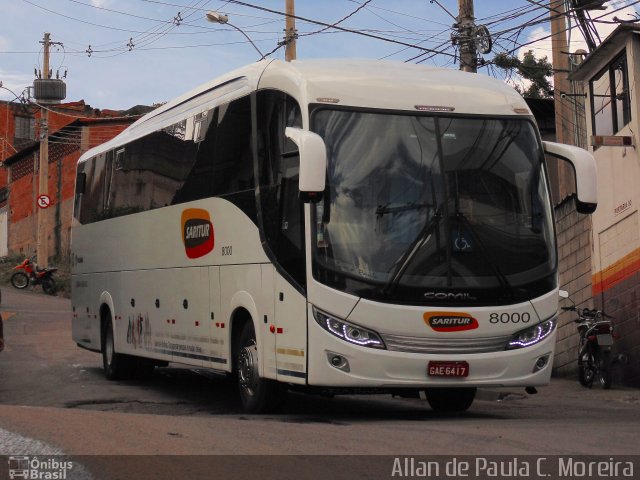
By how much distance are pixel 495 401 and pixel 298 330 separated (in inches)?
235

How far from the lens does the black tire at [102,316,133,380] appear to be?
17.4 m

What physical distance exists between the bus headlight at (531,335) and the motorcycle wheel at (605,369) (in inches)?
214

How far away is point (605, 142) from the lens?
16281mm

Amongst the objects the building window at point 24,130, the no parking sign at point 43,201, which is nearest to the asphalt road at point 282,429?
the no parking sign at point 43,201

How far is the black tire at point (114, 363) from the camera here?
1744 cm

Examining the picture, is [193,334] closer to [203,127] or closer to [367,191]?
[203,127]

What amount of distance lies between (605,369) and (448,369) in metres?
6.42

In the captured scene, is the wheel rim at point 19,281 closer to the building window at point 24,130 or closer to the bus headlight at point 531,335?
the building window at point 24,130

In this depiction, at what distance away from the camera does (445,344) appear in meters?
10.6

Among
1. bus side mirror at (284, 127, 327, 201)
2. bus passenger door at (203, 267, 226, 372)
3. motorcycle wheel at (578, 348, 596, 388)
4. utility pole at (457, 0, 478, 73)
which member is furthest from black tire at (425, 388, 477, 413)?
utility pole at (457, 0, 478, 73)

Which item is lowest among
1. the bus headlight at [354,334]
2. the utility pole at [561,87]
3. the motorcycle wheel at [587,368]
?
the motorcycle wheel at [587,368]

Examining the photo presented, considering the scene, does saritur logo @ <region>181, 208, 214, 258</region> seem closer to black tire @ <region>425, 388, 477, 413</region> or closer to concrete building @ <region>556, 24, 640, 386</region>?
Answer: black tire @ <region>425, 388, 477, 413</region>
